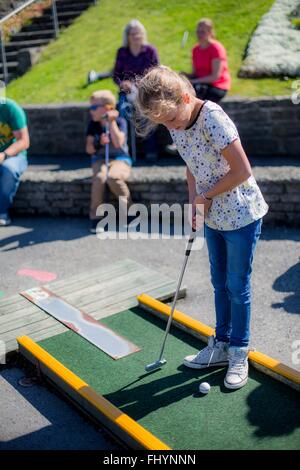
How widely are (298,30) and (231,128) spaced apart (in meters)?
7.37

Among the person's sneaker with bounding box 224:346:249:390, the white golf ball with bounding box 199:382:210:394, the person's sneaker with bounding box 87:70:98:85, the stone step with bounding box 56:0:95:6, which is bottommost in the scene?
the white golf ball with bounding box 199:382:210:394

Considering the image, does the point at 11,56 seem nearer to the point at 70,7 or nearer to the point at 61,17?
the point at 61,17

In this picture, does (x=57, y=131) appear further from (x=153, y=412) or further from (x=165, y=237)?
(x=153, y=412)

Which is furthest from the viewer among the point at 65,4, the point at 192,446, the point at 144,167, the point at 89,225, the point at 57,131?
the point at 65,4

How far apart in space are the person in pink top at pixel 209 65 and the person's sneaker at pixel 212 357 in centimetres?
455

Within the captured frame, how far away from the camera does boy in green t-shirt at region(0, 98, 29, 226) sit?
7012 millimetres

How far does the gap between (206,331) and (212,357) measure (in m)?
0.36

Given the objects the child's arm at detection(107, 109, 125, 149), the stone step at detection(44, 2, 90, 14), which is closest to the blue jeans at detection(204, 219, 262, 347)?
the child's arm at detection(107, 109, 125, 149)

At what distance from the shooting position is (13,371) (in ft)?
14.1

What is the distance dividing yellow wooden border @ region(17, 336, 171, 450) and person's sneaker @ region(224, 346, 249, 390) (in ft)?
2.26

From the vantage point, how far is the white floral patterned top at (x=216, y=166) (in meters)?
3.29

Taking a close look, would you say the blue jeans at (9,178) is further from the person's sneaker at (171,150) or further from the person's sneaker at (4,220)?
the person's sneaker at (171,150)

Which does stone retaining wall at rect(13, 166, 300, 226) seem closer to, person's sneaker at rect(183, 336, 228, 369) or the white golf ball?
person's sneaker at rect(183, 336, 228, 369)

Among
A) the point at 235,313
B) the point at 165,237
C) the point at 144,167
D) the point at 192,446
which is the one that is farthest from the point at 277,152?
the point at 192,446
